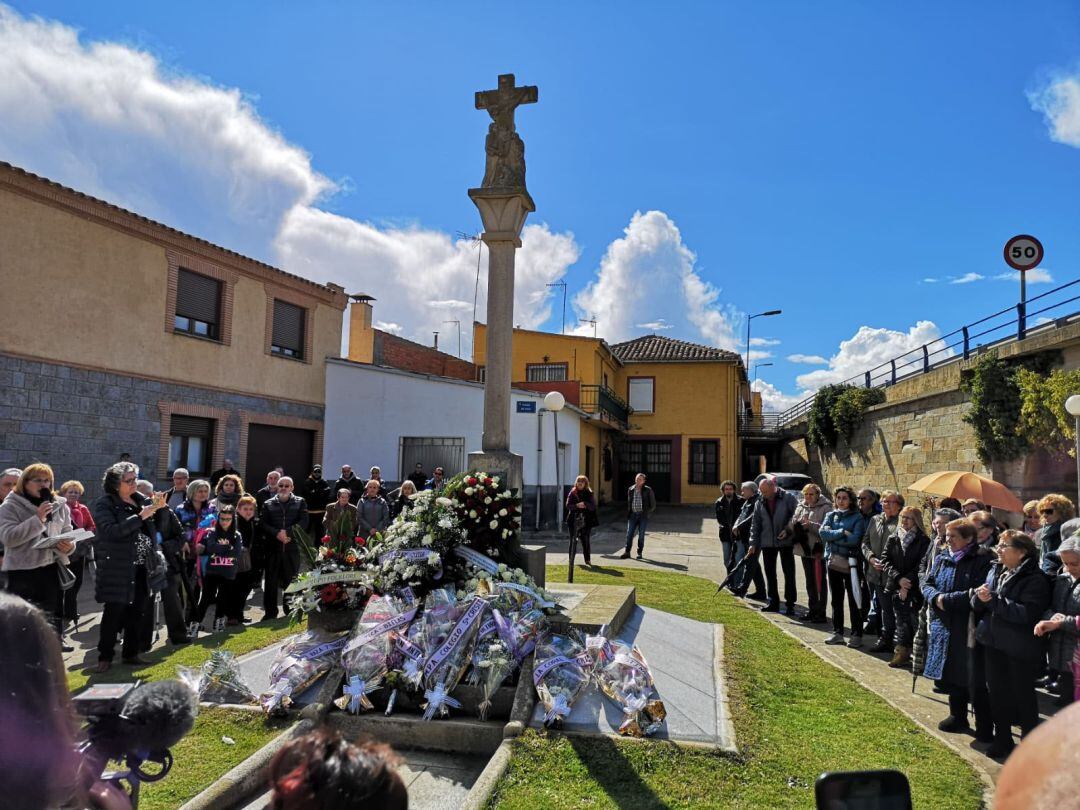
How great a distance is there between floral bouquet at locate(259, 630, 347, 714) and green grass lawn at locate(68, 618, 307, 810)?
140mm

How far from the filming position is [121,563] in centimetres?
622

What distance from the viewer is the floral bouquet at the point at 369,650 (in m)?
5.07

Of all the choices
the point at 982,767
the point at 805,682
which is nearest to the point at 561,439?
the point at 805,682

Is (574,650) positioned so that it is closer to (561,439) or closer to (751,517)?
(751,517)

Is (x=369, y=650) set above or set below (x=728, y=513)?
below

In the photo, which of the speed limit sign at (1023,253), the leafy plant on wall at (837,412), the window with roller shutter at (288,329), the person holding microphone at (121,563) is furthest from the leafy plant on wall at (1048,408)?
the window with roller shutter at (288,329)

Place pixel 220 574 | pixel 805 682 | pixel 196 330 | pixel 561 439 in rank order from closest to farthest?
pixel 805 682 < pixel 220 574 < pixel 196 330 < pixel 561 439

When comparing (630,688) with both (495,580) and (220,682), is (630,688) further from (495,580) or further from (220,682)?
(220,682)

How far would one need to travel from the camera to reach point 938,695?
20.3 feet

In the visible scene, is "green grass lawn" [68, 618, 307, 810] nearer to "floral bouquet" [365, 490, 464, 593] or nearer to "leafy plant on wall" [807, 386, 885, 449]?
"floral bouquet" [365, 490, 464, 593]

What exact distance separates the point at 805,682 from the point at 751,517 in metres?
4.40

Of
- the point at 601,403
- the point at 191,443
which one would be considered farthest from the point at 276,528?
the point at 601,403

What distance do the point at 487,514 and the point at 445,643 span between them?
4.90 ft

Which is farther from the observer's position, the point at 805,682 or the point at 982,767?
the point at 805,682
